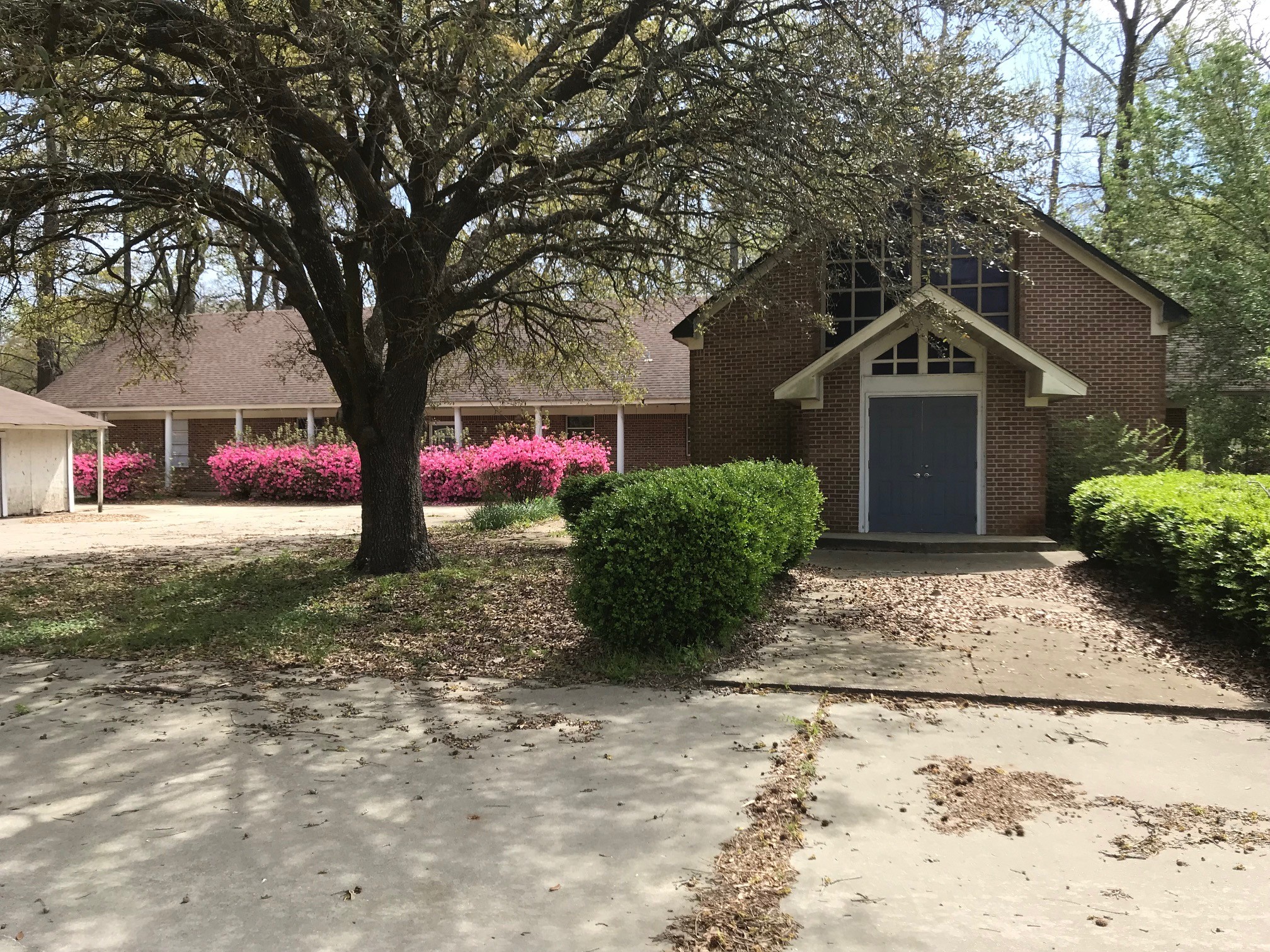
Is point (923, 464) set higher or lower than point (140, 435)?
lower

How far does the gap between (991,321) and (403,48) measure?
11.3 metres

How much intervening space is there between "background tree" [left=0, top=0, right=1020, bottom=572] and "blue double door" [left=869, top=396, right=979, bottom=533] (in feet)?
15.5

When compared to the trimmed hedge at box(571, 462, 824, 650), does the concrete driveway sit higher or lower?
lower

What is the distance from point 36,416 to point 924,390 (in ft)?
67.9

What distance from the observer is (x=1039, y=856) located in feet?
12.5

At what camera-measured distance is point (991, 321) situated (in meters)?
15.6

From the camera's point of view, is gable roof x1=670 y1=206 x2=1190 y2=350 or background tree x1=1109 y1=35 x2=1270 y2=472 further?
background tree x1=1109 y1=35 x2=1270 y2=472

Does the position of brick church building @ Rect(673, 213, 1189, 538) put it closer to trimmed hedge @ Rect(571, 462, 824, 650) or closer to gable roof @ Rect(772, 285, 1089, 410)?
gable roof @ Rect(772, 285, 1089, 410)


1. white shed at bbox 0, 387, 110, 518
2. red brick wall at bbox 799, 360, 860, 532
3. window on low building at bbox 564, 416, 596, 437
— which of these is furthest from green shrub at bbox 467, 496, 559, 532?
white shed at bbox 0, 387, 110, 518

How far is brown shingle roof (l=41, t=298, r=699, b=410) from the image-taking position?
25953mm

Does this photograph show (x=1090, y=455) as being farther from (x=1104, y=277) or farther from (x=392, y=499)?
(x=392, y=499)

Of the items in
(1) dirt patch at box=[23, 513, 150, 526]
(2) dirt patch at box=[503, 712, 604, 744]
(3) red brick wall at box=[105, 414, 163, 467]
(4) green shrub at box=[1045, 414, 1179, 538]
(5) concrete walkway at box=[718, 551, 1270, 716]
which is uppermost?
(3) red brick wall at box=[105, 414, 163, 467]

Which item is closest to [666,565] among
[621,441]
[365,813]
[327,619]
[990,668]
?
[990,668]

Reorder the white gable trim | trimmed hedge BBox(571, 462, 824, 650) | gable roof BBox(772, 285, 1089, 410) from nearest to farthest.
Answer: trimmed hedge BBox(571, 462, 824, 650) < gable roof BBox(772, 285, 1089, 410) < the white gable trim
